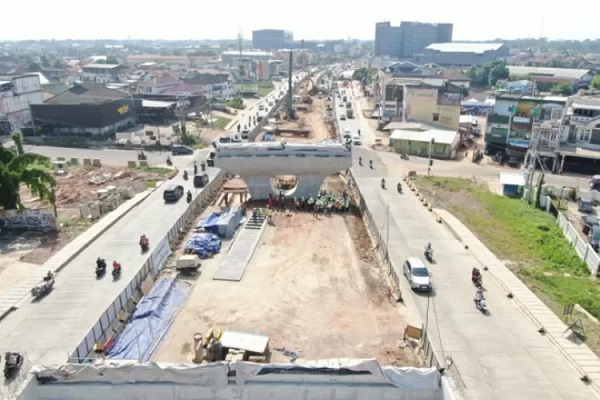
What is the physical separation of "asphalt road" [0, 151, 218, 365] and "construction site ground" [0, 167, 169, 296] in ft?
10.3

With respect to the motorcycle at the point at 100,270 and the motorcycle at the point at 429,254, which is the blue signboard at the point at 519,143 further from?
the motorcycle at the point at 100,270

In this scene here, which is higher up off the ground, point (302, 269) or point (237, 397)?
point (237, 397)

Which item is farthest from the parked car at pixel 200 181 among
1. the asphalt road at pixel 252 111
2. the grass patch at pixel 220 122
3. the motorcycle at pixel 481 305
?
the grass patch at pixel 220 122

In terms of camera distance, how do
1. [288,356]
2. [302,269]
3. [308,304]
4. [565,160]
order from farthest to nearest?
[565,160]
[302,269]
[308,304]
[288,356]

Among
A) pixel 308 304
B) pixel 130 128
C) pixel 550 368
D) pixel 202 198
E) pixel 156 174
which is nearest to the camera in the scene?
pixel 550 368

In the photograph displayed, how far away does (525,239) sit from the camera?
128 ft

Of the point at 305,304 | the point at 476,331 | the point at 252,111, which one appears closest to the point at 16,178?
the point at 305,304

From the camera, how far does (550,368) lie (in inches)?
869

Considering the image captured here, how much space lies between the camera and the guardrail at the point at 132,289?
2256 centimetres

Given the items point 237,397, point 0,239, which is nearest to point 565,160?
point 237,397

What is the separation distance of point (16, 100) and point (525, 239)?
75262 millimetres

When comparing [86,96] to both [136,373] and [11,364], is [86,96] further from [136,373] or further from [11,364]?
[136,373]

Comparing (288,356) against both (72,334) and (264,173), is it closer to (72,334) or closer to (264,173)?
(72,334)

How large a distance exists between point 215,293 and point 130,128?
5969 cm
